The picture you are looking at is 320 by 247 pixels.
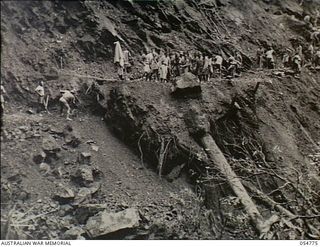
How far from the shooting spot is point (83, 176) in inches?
63.6

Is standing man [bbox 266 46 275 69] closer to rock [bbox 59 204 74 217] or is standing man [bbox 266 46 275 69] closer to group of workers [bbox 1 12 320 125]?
group of workers [bbox 1 12 320 125]

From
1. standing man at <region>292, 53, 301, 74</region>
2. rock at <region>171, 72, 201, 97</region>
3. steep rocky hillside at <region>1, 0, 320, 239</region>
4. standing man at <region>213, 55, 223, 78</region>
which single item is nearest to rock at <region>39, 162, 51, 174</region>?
steep rocky hillside at <region>1, 0, 320, 239</region>

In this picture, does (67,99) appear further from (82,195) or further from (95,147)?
(82,195)

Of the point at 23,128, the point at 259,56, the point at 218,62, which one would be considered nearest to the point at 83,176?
the point at 23,128

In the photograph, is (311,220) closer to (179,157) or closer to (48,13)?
(179,157)

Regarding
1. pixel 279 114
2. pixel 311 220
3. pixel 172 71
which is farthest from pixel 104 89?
pixel 311 220

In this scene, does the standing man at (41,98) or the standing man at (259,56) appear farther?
the standing man at (259,56)

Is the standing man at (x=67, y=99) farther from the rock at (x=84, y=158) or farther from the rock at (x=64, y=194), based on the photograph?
the rock at (x=64, y=194)

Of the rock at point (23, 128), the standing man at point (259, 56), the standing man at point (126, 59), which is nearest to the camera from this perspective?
the rock at point (23, 128)

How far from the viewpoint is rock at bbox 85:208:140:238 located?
5.28 ft

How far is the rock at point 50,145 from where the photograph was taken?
160 cm

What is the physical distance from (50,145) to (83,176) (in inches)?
6.9

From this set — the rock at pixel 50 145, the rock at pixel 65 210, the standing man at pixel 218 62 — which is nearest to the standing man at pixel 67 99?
the rock at pixel 50 145

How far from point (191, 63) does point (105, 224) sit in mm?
734
